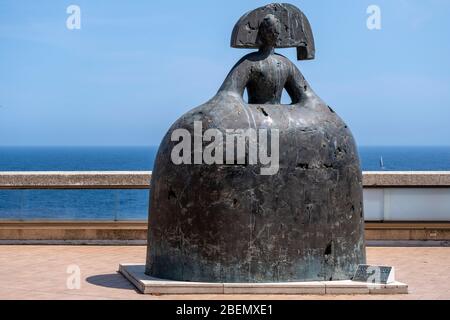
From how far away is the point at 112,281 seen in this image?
12.2 metres

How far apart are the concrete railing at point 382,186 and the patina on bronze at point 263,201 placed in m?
4.66

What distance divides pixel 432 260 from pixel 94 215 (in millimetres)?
5598

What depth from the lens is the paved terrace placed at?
1118 cm

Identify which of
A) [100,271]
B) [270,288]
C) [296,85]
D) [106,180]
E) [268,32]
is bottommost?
[100,271]

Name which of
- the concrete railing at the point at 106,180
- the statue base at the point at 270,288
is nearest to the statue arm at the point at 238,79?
the statue base at the point at 270,288

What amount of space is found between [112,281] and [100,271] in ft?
3.24

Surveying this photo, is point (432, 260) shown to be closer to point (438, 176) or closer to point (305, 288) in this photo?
point (438, 176)

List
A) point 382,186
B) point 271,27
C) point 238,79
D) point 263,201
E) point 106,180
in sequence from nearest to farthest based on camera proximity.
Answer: point 263,201 → point 238,79 → point 271,27 → point 106,180 → point 382,186

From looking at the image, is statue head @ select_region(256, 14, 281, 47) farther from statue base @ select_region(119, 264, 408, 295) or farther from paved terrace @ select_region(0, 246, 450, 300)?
paved terrace @ select_region(0, 246, 450, 300)

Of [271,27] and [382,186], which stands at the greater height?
[271,27]

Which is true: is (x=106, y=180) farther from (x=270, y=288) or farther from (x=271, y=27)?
(x=270, y=288)

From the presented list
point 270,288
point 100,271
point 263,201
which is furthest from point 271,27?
point 100,271

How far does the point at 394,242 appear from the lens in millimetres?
16344
